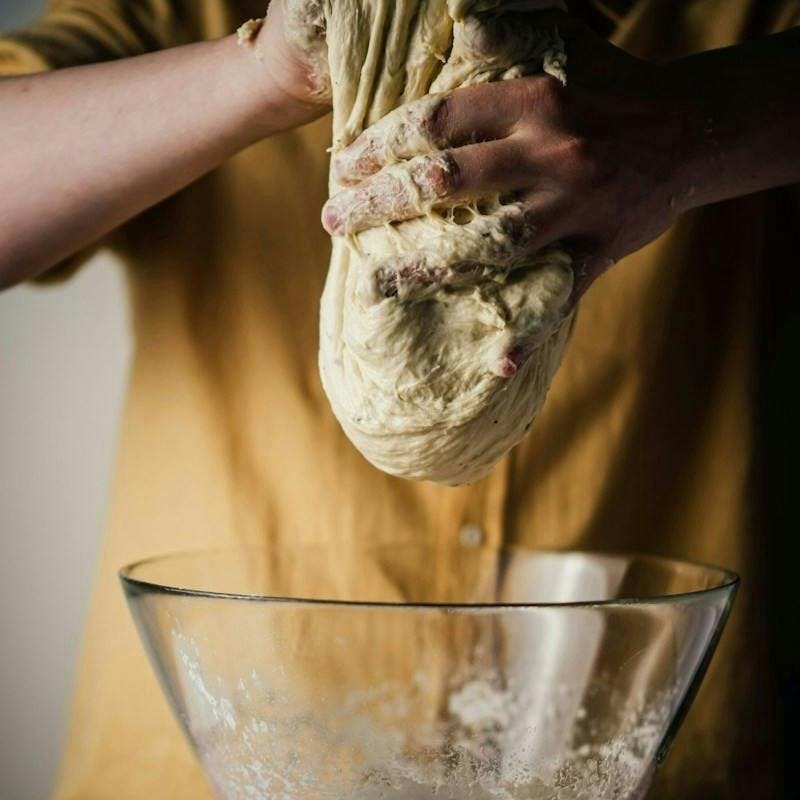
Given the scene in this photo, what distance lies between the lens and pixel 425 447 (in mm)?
554

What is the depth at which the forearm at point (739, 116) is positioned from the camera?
0.55 meters

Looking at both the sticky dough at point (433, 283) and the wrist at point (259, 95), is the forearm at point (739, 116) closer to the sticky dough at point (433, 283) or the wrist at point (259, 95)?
the sticky dough at point (433, 283)

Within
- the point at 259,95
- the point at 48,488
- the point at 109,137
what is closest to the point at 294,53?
the point at 259,95

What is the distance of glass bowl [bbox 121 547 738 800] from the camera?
484mm

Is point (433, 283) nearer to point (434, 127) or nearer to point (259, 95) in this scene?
point (434, 127)

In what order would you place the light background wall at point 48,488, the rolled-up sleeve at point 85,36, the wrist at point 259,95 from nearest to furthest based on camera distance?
1. the wrist at point 259,95
2. the rolled-up sleeve at point 85,36
3. the light background wall at point 48,488

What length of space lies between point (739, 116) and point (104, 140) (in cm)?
40

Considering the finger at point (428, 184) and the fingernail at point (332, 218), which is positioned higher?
the finger at point (428, 184)

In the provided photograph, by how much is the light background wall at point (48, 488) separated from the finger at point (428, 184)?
3.11ft

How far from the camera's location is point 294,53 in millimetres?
535

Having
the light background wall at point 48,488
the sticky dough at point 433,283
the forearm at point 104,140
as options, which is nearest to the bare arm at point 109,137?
the forearm at point 104,140

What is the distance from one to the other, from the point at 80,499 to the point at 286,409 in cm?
61

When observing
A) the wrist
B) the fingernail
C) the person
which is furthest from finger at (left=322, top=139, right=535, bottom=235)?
the person

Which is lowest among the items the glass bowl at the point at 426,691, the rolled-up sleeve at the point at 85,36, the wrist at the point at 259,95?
the glass bowl at the point at 426,691
